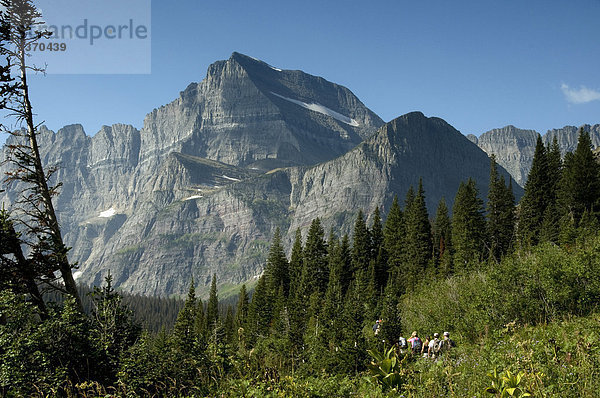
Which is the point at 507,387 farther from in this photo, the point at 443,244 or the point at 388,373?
A: the point at 443,244

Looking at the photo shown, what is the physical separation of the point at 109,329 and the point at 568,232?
153 ft

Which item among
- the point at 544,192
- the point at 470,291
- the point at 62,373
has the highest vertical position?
the point at 544,192

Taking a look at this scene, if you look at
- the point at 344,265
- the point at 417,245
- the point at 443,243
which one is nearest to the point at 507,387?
the point at 417,245

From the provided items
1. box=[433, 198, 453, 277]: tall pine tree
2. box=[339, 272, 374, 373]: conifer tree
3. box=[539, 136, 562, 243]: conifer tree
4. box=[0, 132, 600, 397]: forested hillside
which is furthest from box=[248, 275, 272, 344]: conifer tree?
box=[339, 272, 374, 373]: conifer tree

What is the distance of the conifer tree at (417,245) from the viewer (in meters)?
72.6

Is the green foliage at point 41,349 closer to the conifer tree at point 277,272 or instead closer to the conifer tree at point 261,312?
the conifer tree at point 261,312

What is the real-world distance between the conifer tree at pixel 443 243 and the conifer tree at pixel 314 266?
70.9ft

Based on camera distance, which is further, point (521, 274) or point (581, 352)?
point (521, 274)

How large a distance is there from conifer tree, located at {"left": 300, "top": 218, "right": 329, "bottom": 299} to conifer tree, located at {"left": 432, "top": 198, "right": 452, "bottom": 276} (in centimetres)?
2160

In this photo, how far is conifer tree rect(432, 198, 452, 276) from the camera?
66812 mm

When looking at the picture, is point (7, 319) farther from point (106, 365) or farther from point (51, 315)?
point (106, 365)

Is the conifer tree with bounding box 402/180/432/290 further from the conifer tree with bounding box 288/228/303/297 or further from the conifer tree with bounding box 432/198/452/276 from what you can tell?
the conifer tree with bounding box 288/228/303/297

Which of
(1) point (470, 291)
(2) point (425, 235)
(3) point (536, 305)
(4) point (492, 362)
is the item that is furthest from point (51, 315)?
(2) point (425, 235)

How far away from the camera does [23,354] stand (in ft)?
35.3
